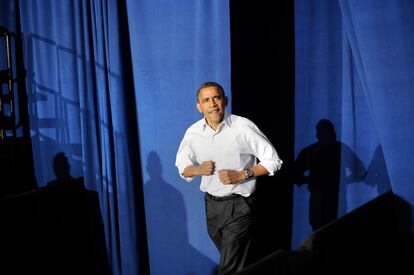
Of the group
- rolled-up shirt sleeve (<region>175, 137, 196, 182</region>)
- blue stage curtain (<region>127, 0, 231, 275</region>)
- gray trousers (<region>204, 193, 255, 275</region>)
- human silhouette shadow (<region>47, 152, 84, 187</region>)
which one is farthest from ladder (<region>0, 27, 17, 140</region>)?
gray trousers (<region>204, 193, 255, 275</region>)

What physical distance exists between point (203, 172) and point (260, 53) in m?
1.10

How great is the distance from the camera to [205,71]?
109 inches

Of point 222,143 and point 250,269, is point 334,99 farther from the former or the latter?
point 250,269

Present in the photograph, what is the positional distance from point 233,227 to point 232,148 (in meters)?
0.41

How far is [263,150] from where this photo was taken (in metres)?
2.21

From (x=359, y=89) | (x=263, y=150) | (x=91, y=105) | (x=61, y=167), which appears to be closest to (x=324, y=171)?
(x=359, y=89)

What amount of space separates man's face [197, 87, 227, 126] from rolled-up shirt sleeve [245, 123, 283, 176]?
0.57 ft

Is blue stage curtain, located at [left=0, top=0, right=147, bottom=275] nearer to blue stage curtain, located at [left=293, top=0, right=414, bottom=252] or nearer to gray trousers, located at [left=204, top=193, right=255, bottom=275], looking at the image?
gray trousers, located at [left=204, top=193, right=255, bottom=275]

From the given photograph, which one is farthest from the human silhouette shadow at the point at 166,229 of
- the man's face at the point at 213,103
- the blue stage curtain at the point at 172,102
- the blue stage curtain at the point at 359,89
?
the man's face at the point at 213,103

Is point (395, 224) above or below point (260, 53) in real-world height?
below

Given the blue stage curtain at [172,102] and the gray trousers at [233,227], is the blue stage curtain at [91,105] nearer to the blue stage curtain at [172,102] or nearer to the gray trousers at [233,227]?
the blue stage curtain at [172,102]

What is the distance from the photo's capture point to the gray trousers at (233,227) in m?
2.23

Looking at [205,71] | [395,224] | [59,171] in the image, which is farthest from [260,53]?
[59,171]

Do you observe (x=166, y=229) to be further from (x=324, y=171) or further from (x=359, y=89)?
(x=359, y=89)
